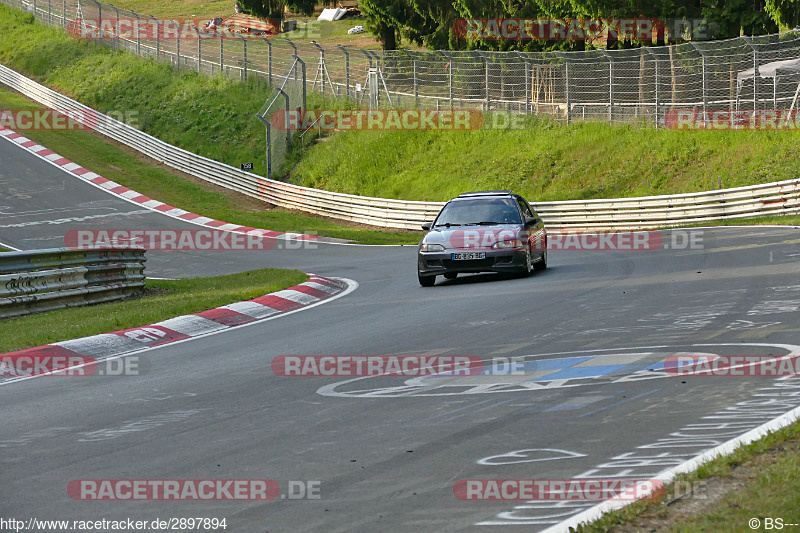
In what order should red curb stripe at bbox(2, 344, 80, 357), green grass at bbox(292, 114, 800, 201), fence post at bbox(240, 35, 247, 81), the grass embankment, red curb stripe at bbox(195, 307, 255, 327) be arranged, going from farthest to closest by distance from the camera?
fence post at bbox(240, 35, 247, 81) → the grass embankment → green grass at bbox(292, 114, 800, 201) → red curb stripe at bbox(195, 307, 255, 327) → red curb stripe at bbox(2, 344, 80, 357)

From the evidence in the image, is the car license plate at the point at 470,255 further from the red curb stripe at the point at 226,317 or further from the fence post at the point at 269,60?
the fence post at the point at 269,60

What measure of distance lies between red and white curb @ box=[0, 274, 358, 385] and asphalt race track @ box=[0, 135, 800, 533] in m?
0.49

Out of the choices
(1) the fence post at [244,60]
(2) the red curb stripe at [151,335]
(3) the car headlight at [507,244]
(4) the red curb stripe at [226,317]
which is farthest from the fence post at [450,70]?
(2) the red curb stripe at [151,335]

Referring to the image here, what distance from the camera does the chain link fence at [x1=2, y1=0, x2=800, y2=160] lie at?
28.8 metres

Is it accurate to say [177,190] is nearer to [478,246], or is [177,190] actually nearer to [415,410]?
[478,246]

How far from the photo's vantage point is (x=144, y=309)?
538 inches

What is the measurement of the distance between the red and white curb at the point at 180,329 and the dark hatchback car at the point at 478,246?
4.65 feet

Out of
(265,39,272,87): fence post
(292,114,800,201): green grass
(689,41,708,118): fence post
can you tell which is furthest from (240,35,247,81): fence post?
(689,41,708,118): fence post

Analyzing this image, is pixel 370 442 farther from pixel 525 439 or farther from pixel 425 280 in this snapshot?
pixel 425 280

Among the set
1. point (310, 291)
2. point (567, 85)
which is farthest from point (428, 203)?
point (310, 291)

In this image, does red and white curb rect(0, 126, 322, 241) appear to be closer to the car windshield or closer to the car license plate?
the car windshield

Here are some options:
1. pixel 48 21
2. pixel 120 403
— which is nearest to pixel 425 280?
pixel 120 403

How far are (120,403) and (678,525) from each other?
483 cm

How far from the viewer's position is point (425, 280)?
53.0ft
